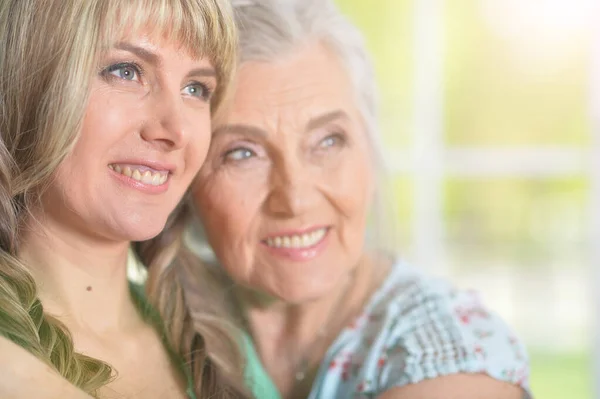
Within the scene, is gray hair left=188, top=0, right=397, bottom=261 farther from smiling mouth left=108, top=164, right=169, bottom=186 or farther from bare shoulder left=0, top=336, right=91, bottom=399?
bare shoulder left=0, top=336, right=91, bottom=399

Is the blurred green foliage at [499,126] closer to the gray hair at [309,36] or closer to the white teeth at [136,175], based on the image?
the gray hair at [309,36]

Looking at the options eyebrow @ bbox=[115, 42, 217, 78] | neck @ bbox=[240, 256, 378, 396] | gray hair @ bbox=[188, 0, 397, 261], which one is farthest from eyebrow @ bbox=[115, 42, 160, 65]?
neck @ bbox=[240, 256, 378, 396]

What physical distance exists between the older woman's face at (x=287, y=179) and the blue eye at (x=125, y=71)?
0.38ft

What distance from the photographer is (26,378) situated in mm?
485

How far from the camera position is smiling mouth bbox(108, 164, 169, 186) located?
552 mm

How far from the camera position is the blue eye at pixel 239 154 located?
67 cm

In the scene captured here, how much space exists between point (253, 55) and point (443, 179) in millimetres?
281

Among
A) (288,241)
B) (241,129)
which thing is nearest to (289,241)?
(288,241)

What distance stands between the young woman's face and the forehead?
78 mm

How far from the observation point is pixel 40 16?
52cm

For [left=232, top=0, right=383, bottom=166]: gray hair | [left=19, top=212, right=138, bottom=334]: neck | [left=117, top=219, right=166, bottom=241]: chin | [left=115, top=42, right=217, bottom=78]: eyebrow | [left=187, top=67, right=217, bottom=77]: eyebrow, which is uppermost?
[left=232, top=0, right=383, bottom=166]: gray hair

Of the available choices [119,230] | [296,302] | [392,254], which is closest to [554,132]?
[392,254]

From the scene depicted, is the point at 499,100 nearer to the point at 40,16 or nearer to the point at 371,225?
the point at 371,225

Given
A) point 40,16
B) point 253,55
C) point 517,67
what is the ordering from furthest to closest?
point 517,67
point 253,55
point 40,16
